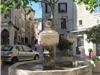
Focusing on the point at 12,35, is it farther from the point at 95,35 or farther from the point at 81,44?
the point at 95,35

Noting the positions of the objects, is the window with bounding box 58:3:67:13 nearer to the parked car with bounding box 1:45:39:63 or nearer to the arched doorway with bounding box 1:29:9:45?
the arched doorway with bounding box 1:29:9:45

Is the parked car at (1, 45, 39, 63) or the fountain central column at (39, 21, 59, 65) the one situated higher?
the fountain central column at (39, 21, 59, 65)

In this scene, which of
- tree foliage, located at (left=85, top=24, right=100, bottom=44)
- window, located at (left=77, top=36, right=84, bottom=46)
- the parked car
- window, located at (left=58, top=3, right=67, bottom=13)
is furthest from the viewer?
window, located at (left=58, top=3, right=67, bottom=13)

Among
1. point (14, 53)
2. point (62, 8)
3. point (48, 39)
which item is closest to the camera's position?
point (48, 39)

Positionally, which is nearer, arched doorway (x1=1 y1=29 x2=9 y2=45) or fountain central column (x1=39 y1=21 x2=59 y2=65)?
fountain central column (x1=39 y1=21 x2=59 y2=65)

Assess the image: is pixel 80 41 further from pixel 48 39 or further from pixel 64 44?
pixel 48 39

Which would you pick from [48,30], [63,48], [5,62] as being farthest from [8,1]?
[63,48]

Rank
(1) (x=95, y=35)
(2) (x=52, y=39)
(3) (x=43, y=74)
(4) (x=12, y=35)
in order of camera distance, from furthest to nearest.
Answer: (4) (x=12, y=35), (1) (x=95, y=35), (2) (x=52, y=39), (3) (x=43, y=74)

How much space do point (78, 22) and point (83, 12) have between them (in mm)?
2157

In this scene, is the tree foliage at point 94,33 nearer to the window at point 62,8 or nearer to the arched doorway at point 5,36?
the arched doorway at point 5,36

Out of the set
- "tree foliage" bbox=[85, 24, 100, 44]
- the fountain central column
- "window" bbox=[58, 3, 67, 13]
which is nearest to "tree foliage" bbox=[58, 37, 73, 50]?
"tree foliage" bbox=[85, 24, 100, 44]

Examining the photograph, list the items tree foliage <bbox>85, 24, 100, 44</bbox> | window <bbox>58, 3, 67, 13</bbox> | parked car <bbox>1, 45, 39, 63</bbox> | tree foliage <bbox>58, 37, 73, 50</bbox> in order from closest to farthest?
tree foliage <bbox>85, 24, 100, 44</bbox> → parked car <bbox>1, 45, 39, 63</bbox> → tree foliage <bbox>58, 37, 73, 50</bbox> → window <bbox>58, 3, 67, 13</bbox>

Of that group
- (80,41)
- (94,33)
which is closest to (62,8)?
(80,41)

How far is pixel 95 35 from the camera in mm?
19375
